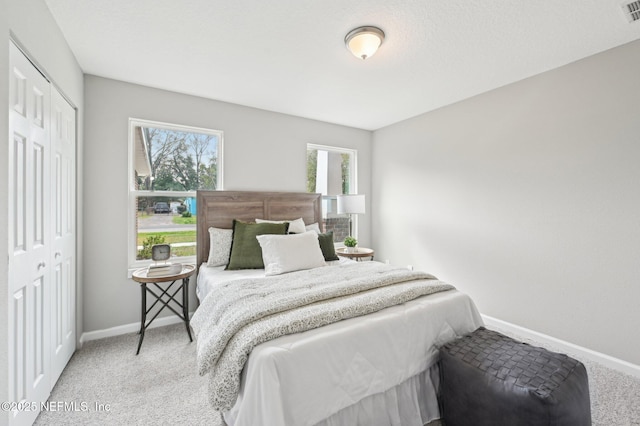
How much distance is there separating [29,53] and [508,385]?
10.1 ft

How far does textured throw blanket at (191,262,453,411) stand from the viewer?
4.51 feet

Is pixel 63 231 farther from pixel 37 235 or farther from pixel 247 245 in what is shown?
pixel 247 245

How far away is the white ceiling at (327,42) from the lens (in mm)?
1826

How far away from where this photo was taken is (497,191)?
3051 mm

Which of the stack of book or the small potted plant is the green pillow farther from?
the stack of book

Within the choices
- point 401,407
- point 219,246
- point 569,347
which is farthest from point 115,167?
point 569,347

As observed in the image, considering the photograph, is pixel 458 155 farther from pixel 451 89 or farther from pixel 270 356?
pixel 270 356

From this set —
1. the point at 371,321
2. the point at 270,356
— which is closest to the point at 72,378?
the point at 270,356

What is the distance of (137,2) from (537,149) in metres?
3.48

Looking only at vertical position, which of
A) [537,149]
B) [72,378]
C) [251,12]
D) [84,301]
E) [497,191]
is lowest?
[72,378]

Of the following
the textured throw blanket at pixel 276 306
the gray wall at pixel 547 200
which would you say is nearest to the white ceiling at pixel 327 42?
the gray wall at pixel 547 200

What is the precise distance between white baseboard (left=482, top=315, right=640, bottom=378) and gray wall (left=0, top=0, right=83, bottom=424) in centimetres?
379

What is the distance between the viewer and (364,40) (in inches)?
81.0

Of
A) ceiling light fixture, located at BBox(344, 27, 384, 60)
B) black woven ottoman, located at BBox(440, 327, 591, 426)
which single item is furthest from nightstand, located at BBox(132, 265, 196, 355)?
ceiling light fixture, located at BBox(344, 27, 384, 60)
